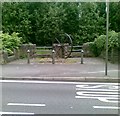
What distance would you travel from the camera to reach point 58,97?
8766 millimetres

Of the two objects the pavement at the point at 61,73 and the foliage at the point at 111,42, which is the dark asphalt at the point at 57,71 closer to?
the pavement at the point at 61,73

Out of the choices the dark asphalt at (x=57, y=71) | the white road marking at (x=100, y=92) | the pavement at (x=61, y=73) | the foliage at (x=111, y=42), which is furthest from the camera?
the foliage at (x=111, y=42)

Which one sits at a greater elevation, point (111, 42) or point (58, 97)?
point (111, 42)

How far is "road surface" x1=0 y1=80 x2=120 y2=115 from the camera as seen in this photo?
7312mm

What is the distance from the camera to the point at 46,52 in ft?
70.5

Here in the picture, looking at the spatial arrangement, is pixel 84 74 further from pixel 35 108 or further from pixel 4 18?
pixel 4 18

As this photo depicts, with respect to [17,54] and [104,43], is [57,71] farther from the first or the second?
[17,54]

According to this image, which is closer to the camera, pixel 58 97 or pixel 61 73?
pixel 58 97

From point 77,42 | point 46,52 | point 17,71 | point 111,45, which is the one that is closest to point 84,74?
point 17,71

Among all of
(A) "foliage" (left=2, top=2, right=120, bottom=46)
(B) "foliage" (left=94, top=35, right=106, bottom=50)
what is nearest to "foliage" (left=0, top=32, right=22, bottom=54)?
(A) "foliage" (left=2, top=2, right=120, bottom=46)

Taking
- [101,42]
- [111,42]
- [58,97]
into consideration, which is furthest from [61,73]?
[101,42]

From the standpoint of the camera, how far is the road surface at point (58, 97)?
7312 mm

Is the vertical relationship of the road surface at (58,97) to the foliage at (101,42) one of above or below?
below

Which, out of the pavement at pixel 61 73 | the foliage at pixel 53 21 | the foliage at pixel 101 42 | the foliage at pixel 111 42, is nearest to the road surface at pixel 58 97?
the pavement at pixel 61 73
